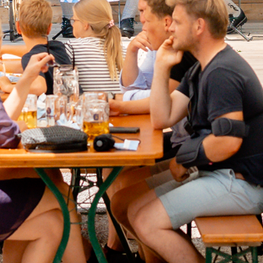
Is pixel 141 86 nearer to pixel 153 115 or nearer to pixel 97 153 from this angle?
pixel 153 115

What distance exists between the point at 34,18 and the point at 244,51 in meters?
8.27

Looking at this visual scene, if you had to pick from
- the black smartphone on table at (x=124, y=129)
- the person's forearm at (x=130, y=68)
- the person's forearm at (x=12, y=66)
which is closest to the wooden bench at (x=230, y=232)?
the black smartphone on table at (x=124, y=129)

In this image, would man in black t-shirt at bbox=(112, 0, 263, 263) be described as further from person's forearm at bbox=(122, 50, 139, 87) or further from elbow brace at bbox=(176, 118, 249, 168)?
person's forearm at bbox=(122, 50, 139, 87)

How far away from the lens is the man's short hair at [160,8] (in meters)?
2.58

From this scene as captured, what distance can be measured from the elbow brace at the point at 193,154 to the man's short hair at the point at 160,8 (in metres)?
0.81

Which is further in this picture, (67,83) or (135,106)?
(135,106)

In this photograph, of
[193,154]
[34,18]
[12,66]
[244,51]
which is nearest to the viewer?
[193,154]

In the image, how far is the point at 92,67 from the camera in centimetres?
342

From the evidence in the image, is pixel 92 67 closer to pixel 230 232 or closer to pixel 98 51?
pixel 98 51

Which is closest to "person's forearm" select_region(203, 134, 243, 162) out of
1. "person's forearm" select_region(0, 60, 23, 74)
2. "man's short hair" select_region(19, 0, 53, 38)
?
"man's short hair" select_region(19, 0, 53, 38)

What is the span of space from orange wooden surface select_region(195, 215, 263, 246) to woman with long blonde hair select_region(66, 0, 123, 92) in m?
1.66

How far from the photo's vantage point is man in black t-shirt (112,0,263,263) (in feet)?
6.41

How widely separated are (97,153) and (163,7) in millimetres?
1083

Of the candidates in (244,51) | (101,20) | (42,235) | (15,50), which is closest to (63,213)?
(42,235)
